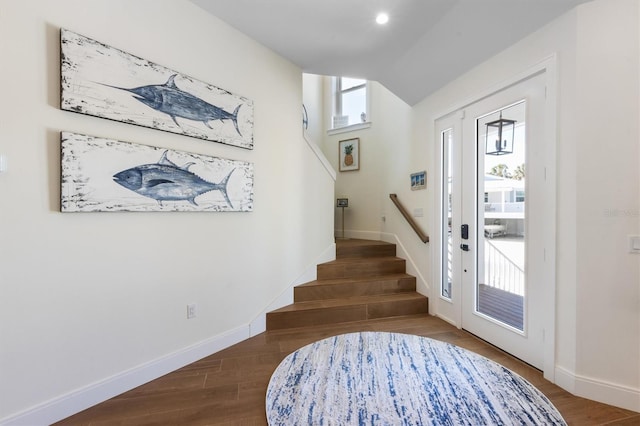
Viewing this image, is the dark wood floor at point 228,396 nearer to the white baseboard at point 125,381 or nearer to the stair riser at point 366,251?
the white baseboard at point 125,381

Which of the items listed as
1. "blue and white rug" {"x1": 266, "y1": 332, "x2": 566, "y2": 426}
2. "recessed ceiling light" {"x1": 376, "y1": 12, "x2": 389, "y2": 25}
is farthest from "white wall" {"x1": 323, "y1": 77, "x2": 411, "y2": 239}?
"blue and white rug" {"x1": 266, "y1": 332, "x2": 566, "y2": 426}

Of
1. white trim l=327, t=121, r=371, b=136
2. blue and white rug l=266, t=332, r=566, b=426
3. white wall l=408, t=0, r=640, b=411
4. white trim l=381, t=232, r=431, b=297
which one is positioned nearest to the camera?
blue and white rug l=266, t=332, r=566, b=426

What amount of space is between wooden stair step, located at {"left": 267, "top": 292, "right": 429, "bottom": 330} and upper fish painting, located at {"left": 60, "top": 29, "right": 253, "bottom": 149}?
5.84 feet

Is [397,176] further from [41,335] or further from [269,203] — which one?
[41,335]

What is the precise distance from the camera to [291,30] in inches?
103

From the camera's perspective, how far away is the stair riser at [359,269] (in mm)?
3654

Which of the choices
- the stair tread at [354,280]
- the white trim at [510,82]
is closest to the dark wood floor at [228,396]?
the stair tread at [354,280]

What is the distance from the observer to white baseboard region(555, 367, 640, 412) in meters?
1.78

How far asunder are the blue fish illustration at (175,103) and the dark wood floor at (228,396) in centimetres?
190

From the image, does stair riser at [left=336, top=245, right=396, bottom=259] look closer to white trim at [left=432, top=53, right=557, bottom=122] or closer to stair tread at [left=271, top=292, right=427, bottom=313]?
stair tread at [left=271, top=292, right=427, bottom=313]

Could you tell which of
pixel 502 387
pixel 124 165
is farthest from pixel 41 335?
pixel 502 387

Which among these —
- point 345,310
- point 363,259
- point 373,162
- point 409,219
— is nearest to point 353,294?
point 345,310

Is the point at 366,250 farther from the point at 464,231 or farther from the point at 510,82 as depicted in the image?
the point at 510,82

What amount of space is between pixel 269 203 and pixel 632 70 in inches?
112
